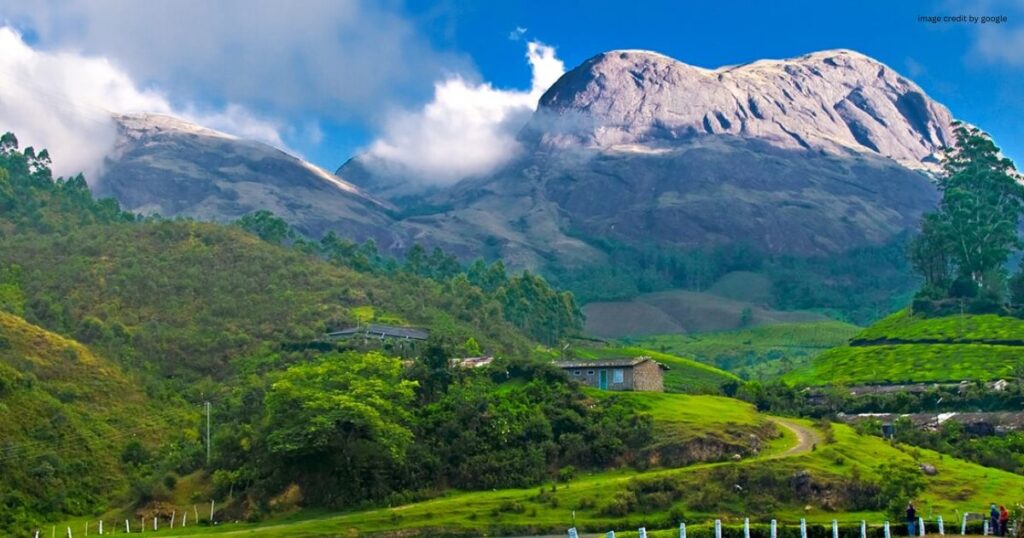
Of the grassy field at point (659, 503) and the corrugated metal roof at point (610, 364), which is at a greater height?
the corrugated metal roof at point (610, 364)

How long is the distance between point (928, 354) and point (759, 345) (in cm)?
6542

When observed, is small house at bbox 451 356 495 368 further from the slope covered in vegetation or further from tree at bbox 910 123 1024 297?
tree at bbox 910 123 1024 297

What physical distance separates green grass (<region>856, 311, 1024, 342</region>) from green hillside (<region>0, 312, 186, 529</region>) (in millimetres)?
70288

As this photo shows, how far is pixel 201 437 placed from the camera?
257 ft

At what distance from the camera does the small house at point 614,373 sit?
84.6 meters

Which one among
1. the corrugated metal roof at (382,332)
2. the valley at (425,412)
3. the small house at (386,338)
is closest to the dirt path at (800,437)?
the valley at (425,412)

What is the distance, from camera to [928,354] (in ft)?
327

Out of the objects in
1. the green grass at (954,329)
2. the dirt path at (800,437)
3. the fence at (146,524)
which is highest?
the green grass at (954,329)

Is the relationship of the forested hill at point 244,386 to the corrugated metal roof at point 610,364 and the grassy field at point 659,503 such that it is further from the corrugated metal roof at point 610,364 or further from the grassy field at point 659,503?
the corrugated metal roof at point 610,364

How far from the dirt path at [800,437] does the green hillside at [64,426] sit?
41.0 meters

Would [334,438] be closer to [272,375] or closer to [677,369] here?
[272,375]

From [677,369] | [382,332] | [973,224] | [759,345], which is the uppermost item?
[973,224]

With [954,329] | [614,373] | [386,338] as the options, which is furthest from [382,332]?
[954,329]

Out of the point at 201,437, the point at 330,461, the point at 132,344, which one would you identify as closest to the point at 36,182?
the point at 132,344
